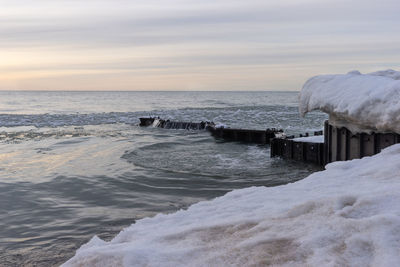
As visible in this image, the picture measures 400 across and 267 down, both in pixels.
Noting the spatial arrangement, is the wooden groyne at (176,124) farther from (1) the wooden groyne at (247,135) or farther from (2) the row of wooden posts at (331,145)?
(2) the row of wooden posts at (331,145)

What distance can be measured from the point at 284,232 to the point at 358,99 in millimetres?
9304

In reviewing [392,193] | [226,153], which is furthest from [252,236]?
[226,153]

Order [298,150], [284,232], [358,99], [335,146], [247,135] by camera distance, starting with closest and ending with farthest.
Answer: [284,232], [358,99], [335,146], [298,150], [247,135]

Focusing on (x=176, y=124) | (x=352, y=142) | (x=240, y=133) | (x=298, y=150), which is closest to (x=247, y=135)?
(x=240, y=133)

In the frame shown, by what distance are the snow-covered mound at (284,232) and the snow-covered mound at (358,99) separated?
5.91m

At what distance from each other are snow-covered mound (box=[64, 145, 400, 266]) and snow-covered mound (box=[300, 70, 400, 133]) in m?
5.91

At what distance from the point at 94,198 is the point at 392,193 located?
35.7ft

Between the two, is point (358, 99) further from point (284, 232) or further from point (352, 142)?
point (284, 232)

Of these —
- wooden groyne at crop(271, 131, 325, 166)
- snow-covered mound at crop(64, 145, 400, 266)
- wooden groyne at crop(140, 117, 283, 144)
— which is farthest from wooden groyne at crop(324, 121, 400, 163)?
wooden groyne at crop(140, 117, 283, 144)

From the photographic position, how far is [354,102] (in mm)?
12891

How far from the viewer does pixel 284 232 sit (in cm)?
460

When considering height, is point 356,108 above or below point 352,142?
above

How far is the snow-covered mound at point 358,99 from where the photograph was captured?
11597mm

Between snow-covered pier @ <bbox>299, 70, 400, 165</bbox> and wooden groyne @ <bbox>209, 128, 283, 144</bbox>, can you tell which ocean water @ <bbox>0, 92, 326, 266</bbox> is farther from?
snow-covered pier @ <bbox>299, 70, 400, 165</bbox>
